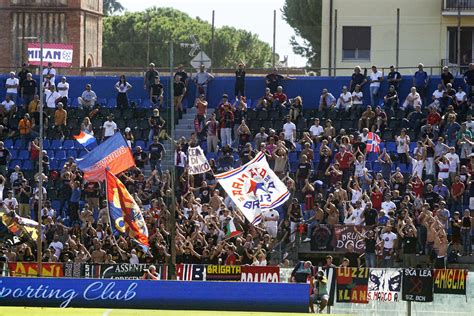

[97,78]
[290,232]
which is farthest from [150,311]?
[97,78]

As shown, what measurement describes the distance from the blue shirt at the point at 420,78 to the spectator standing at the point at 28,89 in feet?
37.1

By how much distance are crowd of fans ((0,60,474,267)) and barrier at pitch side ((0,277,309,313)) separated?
6.11 metres

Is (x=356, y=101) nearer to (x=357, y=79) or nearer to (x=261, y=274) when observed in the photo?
(x=357, y=79)

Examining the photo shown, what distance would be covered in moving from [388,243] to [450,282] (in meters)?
4.48

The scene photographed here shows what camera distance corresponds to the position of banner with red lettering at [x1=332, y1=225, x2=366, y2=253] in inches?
1328

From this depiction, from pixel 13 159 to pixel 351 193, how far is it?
35.5 feet

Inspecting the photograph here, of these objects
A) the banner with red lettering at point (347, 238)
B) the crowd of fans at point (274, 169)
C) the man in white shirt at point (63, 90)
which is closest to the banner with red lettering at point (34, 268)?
the crowd of fans at point (274, 169)

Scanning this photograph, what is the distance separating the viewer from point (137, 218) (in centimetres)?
3028

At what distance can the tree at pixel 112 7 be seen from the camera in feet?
444

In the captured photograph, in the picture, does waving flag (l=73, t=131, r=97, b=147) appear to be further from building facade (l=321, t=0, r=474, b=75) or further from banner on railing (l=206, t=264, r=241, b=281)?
building facade (l=321, t=0, r=474, b=75)

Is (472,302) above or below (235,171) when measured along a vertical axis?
below

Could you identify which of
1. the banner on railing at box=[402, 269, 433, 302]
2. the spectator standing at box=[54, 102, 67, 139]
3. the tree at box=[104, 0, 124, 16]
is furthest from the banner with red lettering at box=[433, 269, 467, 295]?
the tree at box=[104, 0, 124, 16]

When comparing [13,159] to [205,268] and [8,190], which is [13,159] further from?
[205,268]

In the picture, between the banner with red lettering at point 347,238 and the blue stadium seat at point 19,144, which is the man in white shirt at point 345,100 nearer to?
the banner with red lettering at point 347,238
